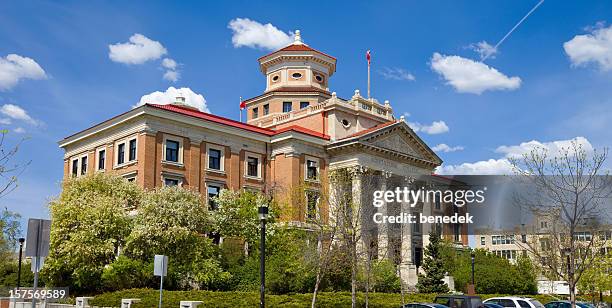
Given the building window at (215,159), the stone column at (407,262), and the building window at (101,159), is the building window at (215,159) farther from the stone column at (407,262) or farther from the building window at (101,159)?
the stone column at (407,262)

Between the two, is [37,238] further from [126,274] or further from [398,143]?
[398,143]

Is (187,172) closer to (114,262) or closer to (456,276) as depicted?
(114,262)

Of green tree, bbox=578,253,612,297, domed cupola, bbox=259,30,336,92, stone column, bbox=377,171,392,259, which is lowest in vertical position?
green tree, bbox=578,253,612,297

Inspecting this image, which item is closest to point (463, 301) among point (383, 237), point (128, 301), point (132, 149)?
point (128, 301)

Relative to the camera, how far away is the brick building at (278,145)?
49.8 metres

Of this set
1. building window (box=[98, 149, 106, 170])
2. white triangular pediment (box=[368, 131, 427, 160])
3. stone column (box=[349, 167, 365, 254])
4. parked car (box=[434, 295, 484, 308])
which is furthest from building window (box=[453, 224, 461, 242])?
parked car (box=[434, 295, 484, 308])

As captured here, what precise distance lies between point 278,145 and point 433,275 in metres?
17.2

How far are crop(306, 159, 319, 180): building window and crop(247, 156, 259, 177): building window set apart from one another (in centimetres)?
447

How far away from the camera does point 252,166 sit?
56.7 m

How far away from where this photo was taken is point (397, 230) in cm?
5075

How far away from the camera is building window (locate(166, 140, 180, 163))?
50.3 metres

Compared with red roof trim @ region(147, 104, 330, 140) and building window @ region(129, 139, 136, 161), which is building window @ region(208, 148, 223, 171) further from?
building window @ region(129, 139, 136, 161)

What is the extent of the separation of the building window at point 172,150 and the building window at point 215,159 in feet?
9.99

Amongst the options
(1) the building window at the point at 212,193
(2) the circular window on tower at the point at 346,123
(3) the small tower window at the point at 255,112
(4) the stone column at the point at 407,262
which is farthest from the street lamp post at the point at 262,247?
(3) the small tower window at the point at 255,112
